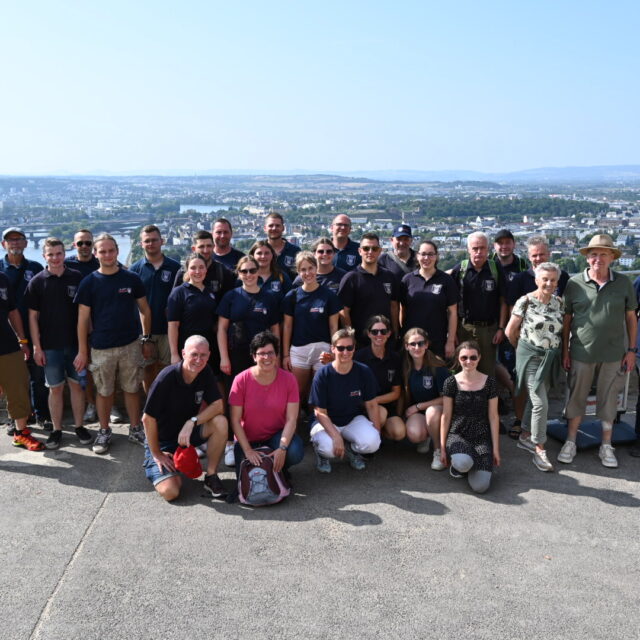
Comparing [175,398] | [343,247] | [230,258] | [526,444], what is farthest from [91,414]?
[526,444]

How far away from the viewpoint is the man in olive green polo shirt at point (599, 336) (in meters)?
5.45

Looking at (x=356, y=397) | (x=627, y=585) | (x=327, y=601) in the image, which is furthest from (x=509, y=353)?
(x=327, y=601)

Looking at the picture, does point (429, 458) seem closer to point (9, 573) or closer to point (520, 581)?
point (520, 581)

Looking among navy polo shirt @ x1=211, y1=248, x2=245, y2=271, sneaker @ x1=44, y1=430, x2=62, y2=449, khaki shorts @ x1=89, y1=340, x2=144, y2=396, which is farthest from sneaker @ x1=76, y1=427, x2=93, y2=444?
navy polo shirt @ x1=211, y1=248, x2=245, y2=271

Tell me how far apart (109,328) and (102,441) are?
108 centimetres

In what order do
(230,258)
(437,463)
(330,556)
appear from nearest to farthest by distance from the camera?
(330,556), (437,463), (230,258)

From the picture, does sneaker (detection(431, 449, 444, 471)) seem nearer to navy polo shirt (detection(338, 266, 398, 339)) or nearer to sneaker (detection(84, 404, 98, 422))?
navy polo shirt (detection(338, 266, 398, 339))

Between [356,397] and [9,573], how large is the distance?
2921 mm

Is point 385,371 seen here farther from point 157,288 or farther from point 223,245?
point 157,288

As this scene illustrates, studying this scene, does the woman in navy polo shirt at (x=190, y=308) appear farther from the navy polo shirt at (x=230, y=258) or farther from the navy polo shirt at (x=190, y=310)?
the navy polo shirt at (x=230, y=258)

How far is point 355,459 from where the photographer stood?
543cm

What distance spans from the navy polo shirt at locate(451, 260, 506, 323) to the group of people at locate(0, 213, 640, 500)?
0.6 inches

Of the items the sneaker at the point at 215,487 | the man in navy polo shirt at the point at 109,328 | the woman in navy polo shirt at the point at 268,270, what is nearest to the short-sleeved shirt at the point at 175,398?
the sneaker at the point at 215,487

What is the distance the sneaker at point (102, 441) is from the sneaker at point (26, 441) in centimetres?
50
